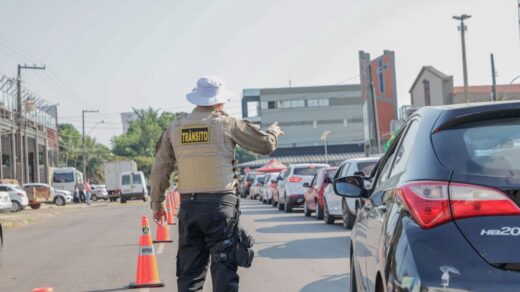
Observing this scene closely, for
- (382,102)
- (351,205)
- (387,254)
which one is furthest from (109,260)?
(382,102)

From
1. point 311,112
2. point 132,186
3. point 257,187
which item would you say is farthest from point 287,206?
point 311,112

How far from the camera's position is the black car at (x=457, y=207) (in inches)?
146

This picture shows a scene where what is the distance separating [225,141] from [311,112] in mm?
119786

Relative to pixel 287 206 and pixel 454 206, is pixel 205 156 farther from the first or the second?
pixel 287 206

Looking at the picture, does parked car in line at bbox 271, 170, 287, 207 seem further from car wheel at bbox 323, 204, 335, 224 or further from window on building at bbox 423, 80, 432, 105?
window on building at bbox 423, 80, 432, 105

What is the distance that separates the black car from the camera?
370cm

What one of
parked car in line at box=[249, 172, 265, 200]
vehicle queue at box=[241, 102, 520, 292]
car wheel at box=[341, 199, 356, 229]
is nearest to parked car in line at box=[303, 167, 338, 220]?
car wheel at box=[341, 199, 356, 229]

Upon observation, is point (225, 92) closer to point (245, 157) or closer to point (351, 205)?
point (351, 205)

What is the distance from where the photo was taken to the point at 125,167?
→ 6556cm

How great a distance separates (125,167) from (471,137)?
62.6 meters

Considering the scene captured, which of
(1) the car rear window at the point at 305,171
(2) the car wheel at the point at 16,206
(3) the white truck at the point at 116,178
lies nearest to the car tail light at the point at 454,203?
(1) the car rear window at the point at 305,171

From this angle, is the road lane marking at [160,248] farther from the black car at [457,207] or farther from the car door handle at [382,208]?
the black car at [457,207]

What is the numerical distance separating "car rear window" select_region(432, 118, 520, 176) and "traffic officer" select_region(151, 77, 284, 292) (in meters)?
2.21

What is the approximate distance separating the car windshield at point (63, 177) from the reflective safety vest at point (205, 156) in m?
63.6
